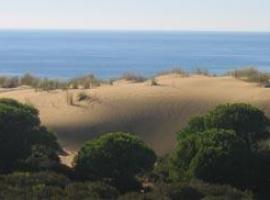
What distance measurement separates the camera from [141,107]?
28.0m

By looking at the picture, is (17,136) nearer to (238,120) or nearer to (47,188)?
(47,188)

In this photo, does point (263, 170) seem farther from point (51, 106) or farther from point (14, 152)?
point (51, 106)

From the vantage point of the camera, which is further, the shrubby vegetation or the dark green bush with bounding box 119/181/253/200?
the shrubby vegetation

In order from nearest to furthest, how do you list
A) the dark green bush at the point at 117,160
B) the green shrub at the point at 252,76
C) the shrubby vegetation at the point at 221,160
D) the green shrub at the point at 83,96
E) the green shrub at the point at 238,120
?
the shrubby vegetation at the point at 221,160, the dark green bush at the point at 117,160, the green shrub at the point at 238,120, the green shrub at the point at 83,96, the green shrub at the point at 252,76

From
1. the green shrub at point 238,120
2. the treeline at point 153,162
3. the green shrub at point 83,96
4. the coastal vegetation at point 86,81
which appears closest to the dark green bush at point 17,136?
the treeline at point 153,162

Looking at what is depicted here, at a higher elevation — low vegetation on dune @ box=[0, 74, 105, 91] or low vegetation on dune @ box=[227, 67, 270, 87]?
low vegetation on dune @ box=[227, 67, 270, 87]

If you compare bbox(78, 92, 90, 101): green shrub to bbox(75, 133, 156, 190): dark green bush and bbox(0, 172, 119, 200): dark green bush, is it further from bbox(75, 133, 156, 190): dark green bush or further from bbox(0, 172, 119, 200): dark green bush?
bbox(0, 172, 119, 200): dark green bush

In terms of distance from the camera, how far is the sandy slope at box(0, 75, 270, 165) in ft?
86.7

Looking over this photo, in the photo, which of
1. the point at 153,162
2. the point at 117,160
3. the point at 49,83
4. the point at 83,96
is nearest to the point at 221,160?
the point at 153,162

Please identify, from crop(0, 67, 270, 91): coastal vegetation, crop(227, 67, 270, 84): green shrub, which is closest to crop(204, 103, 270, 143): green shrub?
crop(0, 67, 270, 91): coastal vegetation

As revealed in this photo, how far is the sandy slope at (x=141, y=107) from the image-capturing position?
2644cm

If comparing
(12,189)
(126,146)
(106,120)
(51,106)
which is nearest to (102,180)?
(126,146)

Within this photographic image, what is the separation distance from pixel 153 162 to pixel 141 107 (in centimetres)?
925

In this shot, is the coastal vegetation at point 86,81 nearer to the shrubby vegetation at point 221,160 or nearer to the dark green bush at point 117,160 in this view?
→ the shrubby vegetation at point 221,160
